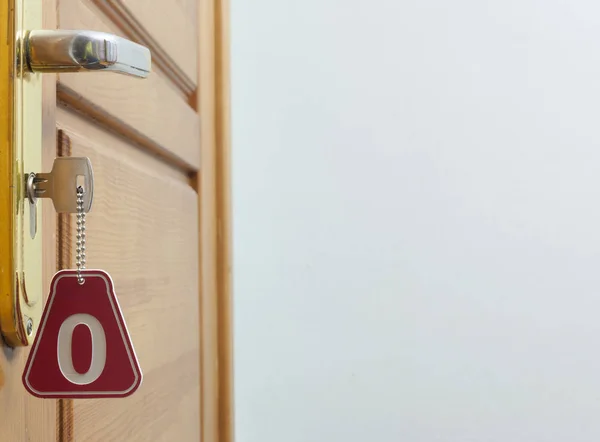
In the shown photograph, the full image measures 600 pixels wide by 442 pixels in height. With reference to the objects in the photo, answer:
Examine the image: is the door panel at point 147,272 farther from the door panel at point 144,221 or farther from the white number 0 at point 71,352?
the white number 0 at point 71,352

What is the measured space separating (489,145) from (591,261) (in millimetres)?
275

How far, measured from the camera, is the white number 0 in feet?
0.97

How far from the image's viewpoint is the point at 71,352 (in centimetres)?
30

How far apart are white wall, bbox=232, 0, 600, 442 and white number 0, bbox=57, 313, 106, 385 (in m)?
0.92

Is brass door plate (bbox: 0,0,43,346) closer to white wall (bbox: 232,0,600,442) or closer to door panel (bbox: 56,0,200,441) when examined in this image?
door panel (bbox: 56,0,200,441)

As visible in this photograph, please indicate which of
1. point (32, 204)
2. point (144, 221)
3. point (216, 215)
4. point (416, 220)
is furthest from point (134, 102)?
point (416, 220)

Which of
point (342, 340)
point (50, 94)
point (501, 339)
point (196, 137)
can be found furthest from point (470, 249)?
point (50, 94)

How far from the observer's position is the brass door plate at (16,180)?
291 millimetres

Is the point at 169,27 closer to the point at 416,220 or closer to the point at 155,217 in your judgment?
the point at 155,217

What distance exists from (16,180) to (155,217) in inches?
14.6

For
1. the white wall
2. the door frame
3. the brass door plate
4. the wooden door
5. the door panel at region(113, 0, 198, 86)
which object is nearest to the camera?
the brass door plate

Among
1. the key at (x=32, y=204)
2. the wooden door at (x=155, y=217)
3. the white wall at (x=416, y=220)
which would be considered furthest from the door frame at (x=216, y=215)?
the key at (x=32, y=204)

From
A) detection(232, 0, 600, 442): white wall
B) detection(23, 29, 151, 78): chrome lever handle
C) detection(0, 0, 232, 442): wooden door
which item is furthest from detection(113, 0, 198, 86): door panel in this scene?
detection(232, 0, 600, 442): white wall

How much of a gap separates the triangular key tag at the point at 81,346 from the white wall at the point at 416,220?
36.3 inches
